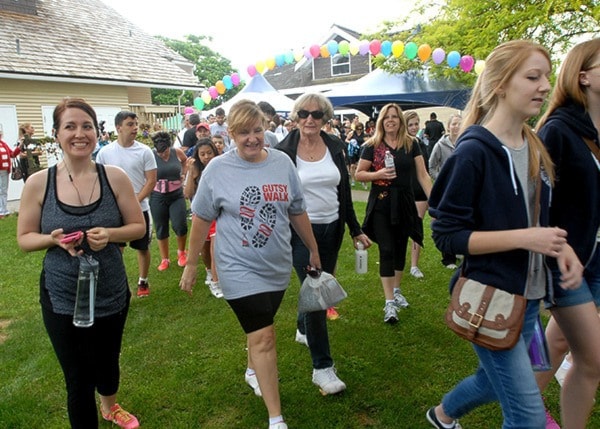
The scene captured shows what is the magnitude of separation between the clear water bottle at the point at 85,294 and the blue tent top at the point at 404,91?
1439cm

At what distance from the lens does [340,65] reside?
34.8 metres

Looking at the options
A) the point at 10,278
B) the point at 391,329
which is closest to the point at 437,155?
the point at 391,329

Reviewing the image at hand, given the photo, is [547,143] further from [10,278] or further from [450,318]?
[10,278]

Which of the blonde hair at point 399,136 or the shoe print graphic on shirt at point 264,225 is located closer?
the shoe print graphic on shirt at point 264,225

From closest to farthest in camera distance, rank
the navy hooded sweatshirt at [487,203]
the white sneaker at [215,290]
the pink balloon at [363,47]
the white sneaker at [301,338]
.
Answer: the navy hooded sweatshirt at [487,203] < the white sneaker at [301,338] < the white sneaker at [215,290] < the pink balloon at [363,47]

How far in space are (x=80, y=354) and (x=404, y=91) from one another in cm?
1550

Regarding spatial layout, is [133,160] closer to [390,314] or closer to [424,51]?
[390,314]

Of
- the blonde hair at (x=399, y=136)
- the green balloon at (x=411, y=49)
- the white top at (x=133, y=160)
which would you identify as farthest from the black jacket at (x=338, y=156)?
the green balloon at (x=411, y=49)

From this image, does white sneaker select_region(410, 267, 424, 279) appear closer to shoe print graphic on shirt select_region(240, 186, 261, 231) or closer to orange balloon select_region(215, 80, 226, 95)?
shoe print graphic on shirt select_region(240, 186, 261, 231)

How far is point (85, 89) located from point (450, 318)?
17351 mm

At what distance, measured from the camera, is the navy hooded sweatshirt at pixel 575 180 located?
231cm

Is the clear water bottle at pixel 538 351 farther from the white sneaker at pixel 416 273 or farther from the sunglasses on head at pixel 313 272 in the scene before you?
the white sneaker at pixel 416 273

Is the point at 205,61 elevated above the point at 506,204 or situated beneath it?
elevated above

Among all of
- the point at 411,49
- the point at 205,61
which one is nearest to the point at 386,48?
the point at 411,49
